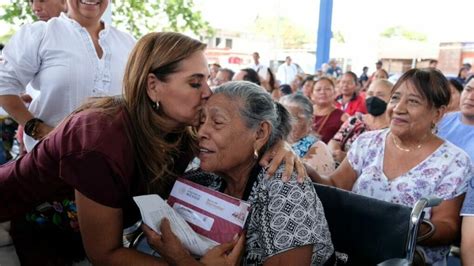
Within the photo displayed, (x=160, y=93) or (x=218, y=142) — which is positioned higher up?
(x=160, y=93)

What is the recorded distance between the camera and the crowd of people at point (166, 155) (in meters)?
1.41

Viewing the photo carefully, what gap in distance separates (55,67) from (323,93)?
9.99 feet

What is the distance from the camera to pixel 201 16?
7242 millimetres

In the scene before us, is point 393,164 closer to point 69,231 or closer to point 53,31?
point 69,231

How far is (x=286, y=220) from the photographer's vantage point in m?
1.41

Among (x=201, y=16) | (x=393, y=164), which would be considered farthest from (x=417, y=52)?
(x=393, y=164)

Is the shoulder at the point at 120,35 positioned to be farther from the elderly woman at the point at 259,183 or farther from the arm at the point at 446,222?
the arm at the point at 446,222

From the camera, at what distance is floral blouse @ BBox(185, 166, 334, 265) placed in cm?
139

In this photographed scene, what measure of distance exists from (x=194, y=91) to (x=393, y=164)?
1148 mm

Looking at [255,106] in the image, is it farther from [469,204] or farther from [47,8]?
[47,8]

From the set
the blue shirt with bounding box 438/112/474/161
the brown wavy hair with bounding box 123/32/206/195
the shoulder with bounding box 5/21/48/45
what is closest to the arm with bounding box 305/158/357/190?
the blue shirt with bounding box 438/112/474/161

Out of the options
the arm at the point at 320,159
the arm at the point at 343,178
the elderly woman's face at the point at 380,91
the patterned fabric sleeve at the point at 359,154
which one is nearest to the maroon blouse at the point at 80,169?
the arm at the point at 343,178

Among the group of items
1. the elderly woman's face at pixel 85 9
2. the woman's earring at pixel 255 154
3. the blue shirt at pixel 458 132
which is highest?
the elderly woman's face at pixel 85 9

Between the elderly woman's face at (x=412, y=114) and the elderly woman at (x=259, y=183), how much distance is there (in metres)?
0.78
